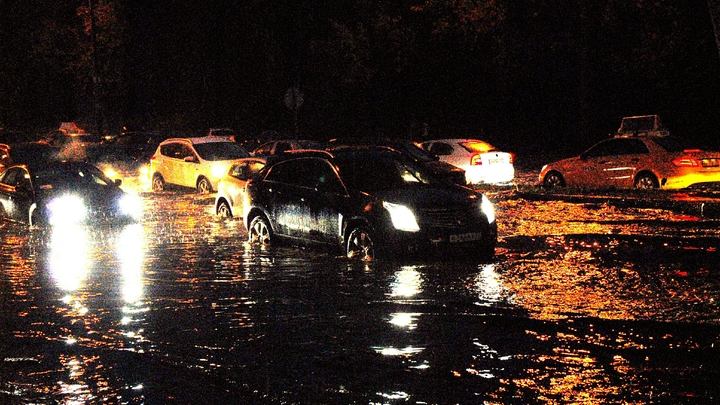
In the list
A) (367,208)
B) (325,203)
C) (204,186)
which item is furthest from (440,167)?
(367,208)

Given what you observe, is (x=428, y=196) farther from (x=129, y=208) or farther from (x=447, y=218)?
(x=129, y=208)

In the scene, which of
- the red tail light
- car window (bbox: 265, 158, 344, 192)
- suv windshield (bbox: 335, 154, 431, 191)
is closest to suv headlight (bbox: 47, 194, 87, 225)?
car window (bbox: 265, 158, 344, 192)

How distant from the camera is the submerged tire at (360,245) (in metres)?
14.1

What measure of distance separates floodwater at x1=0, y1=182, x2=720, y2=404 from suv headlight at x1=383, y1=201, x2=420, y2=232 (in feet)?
1.81

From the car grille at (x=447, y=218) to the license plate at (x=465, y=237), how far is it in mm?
122

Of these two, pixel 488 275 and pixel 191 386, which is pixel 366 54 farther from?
pixel 191 386

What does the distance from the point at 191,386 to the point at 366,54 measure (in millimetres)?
42301

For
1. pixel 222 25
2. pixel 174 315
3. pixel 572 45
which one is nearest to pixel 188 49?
pixel 222 25

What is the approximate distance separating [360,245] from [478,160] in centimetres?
1610

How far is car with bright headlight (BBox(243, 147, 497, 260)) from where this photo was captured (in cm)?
1374

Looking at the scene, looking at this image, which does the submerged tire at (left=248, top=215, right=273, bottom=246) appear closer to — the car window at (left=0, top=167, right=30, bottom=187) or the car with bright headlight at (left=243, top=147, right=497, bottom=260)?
the car with bright headlight at (left=243, top=147, right=497, bottom=260)

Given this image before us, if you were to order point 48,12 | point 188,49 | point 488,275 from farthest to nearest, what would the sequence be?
point 48,12 < point 188,49 < point 488,275

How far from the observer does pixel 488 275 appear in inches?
508

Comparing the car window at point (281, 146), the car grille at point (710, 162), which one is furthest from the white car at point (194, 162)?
the car grille at point (710, 162)
